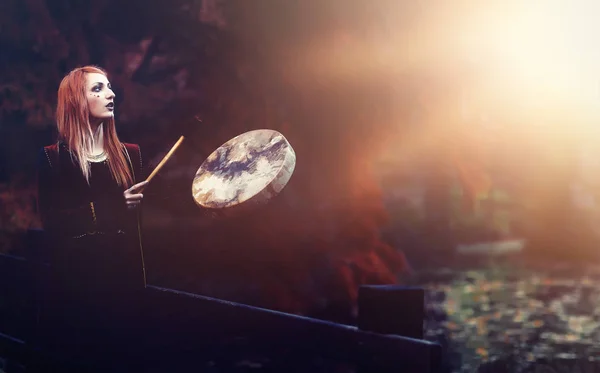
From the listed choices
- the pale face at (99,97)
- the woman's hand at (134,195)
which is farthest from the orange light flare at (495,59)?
the pale face at (99,97)

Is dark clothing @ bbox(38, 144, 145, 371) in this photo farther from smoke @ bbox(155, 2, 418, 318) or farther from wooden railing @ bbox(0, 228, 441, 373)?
smoke @ bbox(155, 2, 418, 318)

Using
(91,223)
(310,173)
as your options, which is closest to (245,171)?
(310,173)

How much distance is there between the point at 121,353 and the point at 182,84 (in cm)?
178

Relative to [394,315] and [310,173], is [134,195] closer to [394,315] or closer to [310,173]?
[310,173]

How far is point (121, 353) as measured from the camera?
11.2 ft

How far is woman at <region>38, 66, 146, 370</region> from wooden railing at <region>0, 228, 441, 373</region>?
0.77ft

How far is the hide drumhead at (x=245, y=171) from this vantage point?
2.82 metres

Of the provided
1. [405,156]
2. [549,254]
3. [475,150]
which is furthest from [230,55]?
[549,254]

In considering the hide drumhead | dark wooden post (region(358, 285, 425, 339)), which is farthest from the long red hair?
dark wooden post (region(358, 285, 425, 339))

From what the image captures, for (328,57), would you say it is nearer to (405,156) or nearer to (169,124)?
(405,156)

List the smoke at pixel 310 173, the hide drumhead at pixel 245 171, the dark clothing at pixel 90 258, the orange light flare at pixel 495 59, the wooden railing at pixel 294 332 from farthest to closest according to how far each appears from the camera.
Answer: the dark clothing at pixel 90 258 < the smoke at pixel 310 173 < the hide drumhead at pixel 245 171 < the orange light flare at pixel 495 59 < the wooden railing at pixel 294 332

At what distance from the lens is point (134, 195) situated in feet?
11.8

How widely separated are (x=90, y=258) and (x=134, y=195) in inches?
19.5

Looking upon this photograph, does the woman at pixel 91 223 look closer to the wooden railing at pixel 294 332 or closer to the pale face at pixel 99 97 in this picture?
the pale face at pixel 99 97
